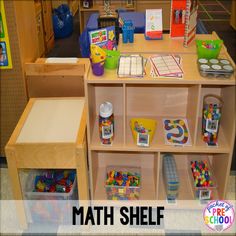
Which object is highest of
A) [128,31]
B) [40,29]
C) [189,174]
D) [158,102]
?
[128,31]

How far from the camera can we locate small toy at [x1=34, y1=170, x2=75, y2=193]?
233cm

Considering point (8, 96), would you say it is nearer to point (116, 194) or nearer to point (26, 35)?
point (26, 35)

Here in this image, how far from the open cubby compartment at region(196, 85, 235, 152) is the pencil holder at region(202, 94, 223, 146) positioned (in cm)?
4

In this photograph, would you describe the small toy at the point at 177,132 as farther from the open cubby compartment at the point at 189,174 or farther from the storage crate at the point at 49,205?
the storage crate at the point at 49,205

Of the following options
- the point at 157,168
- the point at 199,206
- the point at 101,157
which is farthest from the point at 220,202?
the point at 101,157

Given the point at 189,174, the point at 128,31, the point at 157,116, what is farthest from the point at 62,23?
the point at 189,174

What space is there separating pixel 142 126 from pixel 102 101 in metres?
0.36

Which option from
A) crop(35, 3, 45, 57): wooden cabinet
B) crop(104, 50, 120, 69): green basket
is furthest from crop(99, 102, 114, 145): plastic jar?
crop(35, 3, 45, 57): wooden cabinet

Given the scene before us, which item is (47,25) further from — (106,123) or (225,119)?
(225,119)

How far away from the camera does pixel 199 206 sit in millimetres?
2428

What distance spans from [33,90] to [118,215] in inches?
45.0

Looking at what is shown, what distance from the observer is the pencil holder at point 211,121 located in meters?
2.09

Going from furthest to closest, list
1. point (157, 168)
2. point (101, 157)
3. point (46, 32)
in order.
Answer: point (46, 32)
point (101, 157)
point (157, 168)

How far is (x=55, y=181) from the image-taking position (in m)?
2.41
